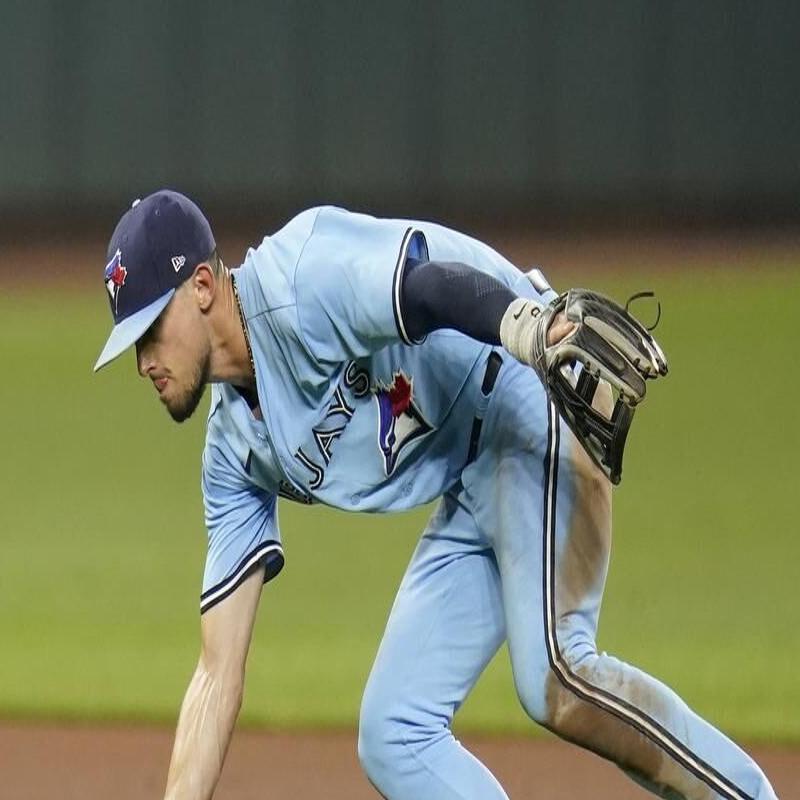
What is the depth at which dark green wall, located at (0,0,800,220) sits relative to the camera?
11766 mm

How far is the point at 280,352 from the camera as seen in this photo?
2986 mm

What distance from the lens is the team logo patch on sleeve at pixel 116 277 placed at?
2.93m

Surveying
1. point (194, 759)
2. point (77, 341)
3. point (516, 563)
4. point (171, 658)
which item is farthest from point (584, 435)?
point (77, 341)

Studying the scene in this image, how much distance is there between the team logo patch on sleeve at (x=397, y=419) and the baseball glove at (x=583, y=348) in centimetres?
39

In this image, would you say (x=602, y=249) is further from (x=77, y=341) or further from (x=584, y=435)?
(x=584, y=435)

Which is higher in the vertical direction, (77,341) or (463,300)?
(463,300)

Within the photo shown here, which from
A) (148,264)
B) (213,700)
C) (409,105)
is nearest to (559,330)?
(148,264)

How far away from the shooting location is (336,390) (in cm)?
304

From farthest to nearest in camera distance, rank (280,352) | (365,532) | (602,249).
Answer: (602,249) → (365,532) → (280,352)

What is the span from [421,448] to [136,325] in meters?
0.61

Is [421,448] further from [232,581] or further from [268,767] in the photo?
[268,767]

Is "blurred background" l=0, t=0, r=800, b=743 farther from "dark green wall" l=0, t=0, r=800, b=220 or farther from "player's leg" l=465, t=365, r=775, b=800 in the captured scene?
"player's leg" l=465, t=365, r=775, b=800

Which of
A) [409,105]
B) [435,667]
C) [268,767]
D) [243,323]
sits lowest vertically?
[268,767]

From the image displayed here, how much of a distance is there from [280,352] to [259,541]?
477 mm
